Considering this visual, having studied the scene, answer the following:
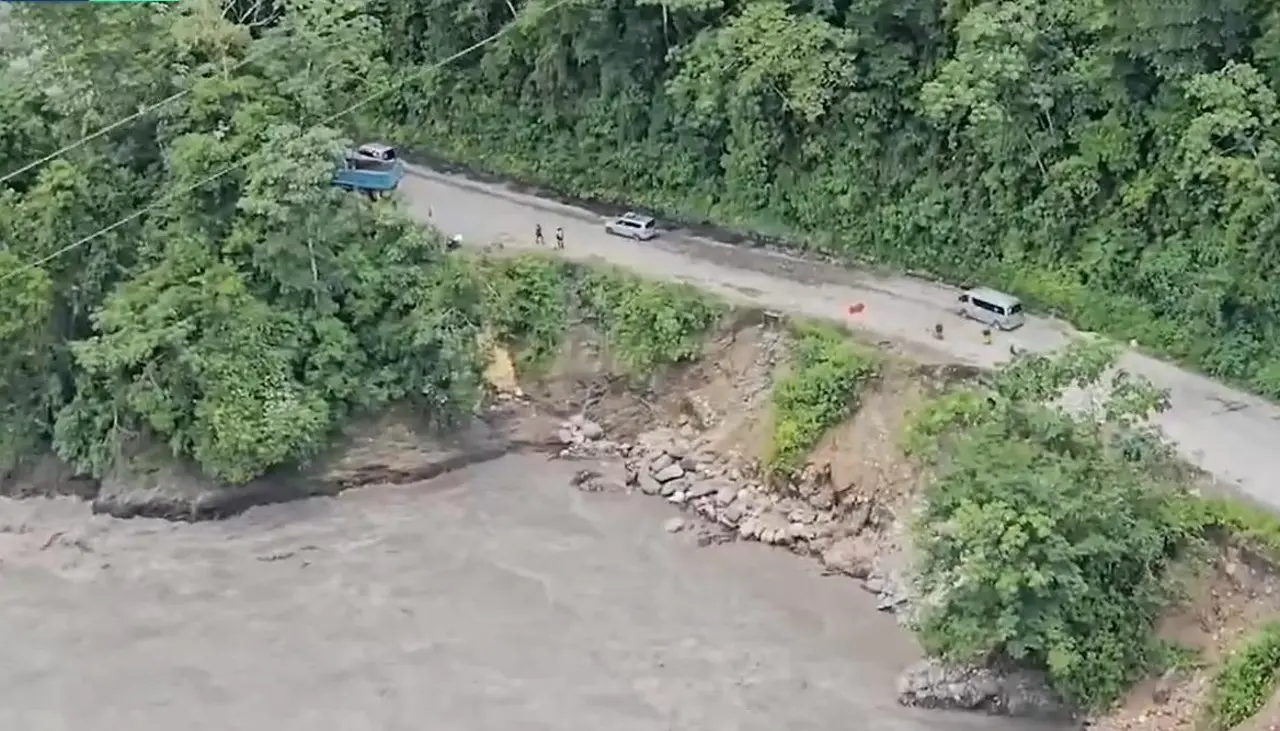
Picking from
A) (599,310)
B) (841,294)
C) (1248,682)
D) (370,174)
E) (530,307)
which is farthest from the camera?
(370,174)

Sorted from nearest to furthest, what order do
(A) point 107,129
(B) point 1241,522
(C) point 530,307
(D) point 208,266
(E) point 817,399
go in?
(B) point 1241,522
(E) point 817,399
(D) point 208,266
(A) point 107,129
(C) point 530,307

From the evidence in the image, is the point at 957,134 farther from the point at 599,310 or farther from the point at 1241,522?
the point at 1241,522

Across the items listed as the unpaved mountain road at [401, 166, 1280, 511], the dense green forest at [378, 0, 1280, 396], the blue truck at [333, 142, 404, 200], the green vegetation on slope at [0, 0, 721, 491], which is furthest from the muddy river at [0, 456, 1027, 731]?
the dense green forest at [378, 0, 1280, 396]

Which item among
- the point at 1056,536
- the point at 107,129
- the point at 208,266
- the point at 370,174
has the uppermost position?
the point at 107,129

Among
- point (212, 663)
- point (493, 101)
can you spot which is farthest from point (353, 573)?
point (493, 101)

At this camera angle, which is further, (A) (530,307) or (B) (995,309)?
(A) (530,307)

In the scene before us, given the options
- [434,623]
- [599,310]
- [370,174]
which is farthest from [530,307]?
[434,623]
